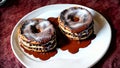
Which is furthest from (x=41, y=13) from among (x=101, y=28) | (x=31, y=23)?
(x=101, y=28)

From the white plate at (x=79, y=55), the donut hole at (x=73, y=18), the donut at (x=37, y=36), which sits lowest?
the white plate at (x=79, y=55)

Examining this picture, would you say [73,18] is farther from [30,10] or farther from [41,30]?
[30,10]

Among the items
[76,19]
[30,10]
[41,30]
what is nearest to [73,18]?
[76,19]

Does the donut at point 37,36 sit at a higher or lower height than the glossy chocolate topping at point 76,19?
lower

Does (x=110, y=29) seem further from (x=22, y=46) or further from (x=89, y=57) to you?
(x=22, y=46)

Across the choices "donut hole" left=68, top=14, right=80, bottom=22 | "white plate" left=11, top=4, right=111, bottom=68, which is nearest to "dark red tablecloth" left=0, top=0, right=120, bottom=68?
"white plate" left=11, top=4, right=111, bottom=68

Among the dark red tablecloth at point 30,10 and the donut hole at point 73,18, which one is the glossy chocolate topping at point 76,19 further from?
the dark red tablecloth at point 30,10

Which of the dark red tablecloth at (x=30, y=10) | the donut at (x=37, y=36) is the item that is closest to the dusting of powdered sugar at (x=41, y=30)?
the donut at (x=37, y=36)
